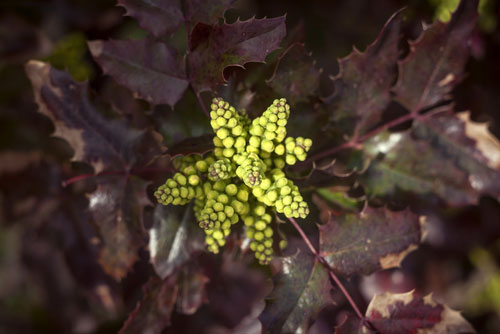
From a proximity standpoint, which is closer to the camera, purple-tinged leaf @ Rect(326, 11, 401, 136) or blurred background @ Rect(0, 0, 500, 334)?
purple-tinged leaf @ Rect(326, 11, 401, 136)

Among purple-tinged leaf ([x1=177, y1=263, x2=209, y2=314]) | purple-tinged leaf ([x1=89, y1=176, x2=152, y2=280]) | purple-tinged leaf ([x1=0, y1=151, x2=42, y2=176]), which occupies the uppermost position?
purple-tinged leaf ([x1=89, y1=176, x2=152, y2=280])

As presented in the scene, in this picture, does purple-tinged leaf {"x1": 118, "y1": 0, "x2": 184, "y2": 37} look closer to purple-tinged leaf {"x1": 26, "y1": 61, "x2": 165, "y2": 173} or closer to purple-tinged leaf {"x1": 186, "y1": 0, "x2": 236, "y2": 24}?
purple-tinged leaf {"x1": 186, "y1": 0, "x2": 236, "y2": 24}

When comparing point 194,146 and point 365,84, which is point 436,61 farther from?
point 194,146

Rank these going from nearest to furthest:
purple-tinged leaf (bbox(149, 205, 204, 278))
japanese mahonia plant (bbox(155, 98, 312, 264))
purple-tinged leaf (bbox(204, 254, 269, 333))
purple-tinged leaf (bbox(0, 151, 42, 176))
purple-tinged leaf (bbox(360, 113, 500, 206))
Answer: japanese mahonia plant (bbox(155, 98, 312, 264)) < purple-tinged leaf (bbox(149, 205, 204, 278)) < purple-tinged leaf (bbox(360, 113, 500, 206)) < purple-tinged leaf (bbox(204, 254, 269, 333)) < purple-tinged leaf (bbox(0, 151, 42, 176))

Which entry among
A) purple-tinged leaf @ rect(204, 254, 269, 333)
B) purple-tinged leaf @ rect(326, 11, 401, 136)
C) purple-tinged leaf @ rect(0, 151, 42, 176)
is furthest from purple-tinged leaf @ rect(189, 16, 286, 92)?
purple-tinged leaf @ rect(0, 151, 42, 176)

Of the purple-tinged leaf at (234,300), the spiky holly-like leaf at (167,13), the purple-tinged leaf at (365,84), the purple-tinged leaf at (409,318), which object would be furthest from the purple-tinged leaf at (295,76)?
the purple-tinged leaf at (234,300)
